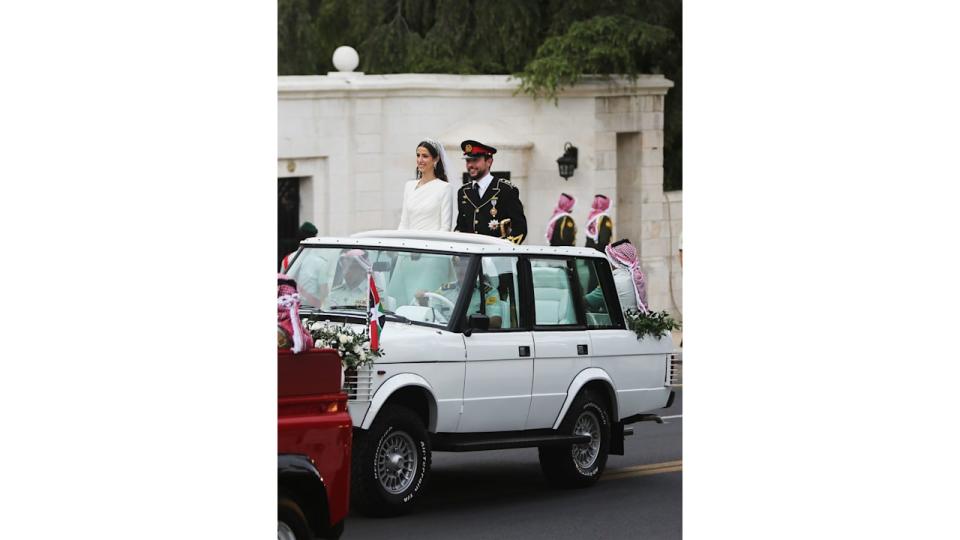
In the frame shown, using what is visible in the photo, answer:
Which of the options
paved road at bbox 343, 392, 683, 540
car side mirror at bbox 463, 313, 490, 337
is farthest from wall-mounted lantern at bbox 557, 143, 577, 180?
car side mirror at bbox 463, 313, 490, 337

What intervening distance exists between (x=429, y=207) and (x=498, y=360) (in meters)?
1.84

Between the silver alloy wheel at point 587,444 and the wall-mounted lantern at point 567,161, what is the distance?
11.4 meters

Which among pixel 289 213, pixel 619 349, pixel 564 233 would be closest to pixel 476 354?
pixel 619 349

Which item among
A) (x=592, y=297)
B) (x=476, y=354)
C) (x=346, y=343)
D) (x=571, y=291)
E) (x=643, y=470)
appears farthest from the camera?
(x=643, y=470)

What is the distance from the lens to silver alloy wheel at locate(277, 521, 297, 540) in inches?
266

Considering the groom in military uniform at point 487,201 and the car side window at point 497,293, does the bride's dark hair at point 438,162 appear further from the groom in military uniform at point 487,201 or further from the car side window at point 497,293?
the car side window at point 497,293

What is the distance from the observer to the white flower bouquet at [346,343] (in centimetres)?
848

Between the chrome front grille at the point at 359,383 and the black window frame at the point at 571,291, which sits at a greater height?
the black window frame at the point at 571,291

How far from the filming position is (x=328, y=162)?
67.9 ft

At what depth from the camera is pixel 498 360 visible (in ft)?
31.3

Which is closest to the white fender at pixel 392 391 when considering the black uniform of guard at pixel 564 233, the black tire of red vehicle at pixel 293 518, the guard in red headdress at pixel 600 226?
the black tire of red vehicle at pixel 293 518

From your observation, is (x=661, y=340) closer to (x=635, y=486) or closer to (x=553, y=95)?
(x=635, y=486)

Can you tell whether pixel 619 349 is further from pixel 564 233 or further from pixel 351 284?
pixel 564 233
